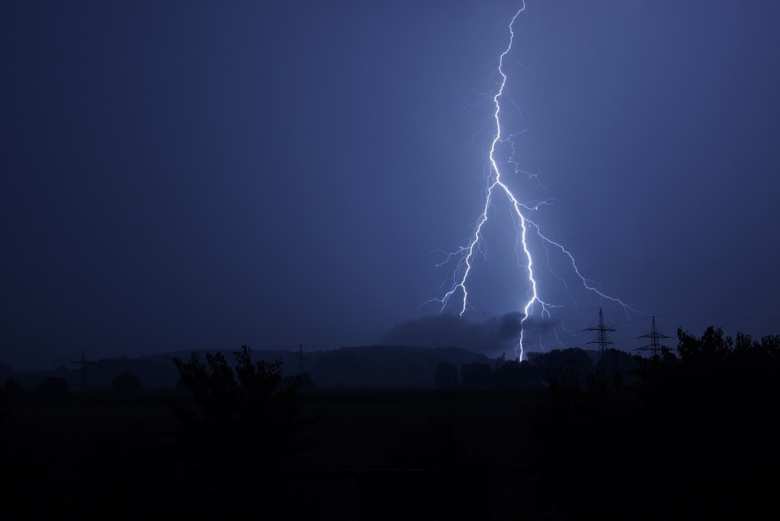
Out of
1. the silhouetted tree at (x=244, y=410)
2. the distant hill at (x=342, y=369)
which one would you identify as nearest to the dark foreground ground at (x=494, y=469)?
the silhouetted tree at (x=244, y=410)

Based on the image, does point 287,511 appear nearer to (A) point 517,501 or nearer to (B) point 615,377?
(A) point 517,501

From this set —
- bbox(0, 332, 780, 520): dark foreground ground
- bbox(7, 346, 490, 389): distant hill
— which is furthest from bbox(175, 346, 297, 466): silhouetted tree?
bbox(7, 346, 490, 389): distant hill

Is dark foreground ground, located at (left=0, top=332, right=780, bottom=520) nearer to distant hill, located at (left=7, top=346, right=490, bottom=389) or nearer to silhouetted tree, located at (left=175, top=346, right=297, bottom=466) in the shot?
silhouetted tree, located at (left=175, top=346, right=297, bottom=466)

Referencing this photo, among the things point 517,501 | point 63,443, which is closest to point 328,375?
point 63,443

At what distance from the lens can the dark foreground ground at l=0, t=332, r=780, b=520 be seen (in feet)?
31.5

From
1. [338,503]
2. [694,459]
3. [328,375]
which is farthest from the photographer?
[328,375]

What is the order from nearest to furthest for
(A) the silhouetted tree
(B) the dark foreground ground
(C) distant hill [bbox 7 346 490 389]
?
(B) the dark foreground ground < (A) the silhouetted tree < (C) distant hill [bbox 7 346 490 389]

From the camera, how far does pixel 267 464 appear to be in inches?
421

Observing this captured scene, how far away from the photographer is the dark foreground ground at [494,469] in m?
9.61

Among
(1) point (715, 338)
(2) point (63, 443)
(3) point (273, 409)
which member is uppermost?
(1) point (715, 338)

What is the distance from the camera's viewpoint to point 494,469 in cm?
1082

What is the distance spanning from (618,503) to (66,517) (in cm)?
773

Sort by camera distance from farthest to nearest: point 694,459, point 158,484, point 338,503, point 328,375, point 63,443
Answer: point 328,375, point 63,443, point 338,503, point 158,484, point 694,459

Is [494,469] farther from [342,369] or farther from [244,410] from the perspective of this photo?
[342,369]
